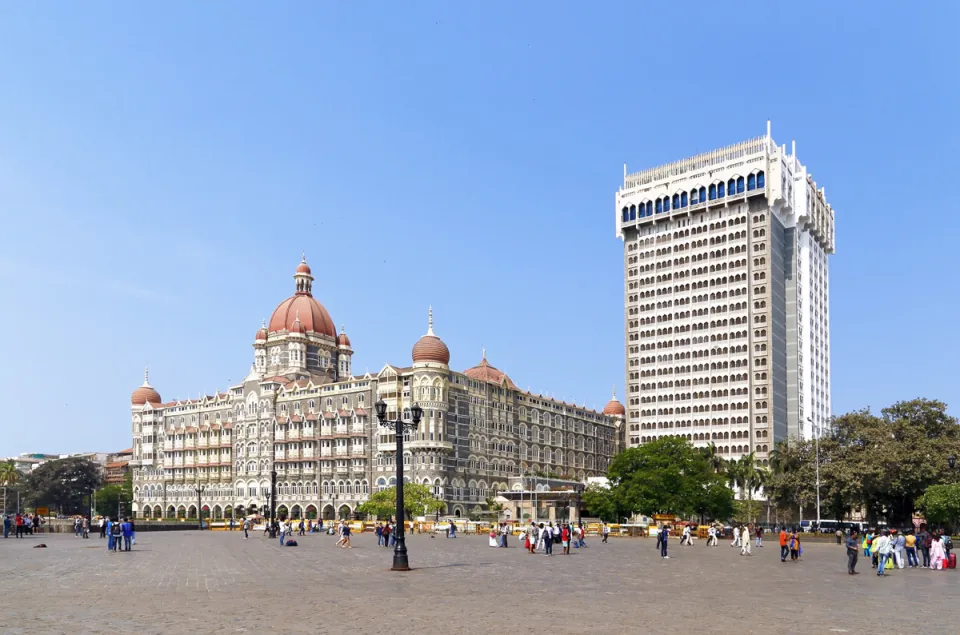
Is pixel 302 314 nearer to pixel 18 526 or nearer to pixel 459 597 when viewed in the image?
pixel 18 526

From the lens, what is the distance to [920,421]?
7788cm

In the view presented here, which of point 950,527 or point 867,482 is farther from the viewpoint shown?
point 867,482

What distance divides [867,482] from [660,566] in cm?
4398

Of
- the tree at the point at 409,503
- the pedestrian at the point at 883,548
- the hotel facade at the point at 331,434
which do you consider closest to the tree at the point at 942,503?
the pedestrian at the point at 883,548

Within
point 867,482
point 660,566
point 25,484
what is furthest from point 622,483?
point 25,484

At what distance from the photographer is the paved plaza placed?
17141 millimetres

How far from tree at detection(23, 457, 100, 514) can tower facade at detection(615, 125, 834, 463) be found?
93.8 meters

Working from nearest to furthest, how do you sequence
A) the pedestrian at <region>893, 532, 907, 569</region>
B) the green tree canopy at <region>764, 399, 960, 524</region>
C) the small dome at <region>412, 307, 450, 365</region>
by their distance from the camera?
the pedestrian at <region>893, 532, 907, 569</region> < the green tree canopy at <region>764, 399, 960, 524</region> < the small dome at <region>412, 307, 450, 365</region>

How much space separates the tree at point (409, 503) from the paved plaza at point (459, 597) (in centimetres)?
5769

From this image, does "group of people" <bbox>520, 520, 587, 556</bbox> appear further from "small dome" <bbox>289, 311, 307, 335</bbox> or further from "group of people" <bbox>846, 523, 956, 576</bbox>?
"small dome" <bbox>289, 311, 307, 335</bbox>

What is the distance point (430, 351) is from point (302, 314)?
1137 inches

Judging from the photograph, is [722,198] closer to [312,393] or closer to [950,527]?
[312,393]

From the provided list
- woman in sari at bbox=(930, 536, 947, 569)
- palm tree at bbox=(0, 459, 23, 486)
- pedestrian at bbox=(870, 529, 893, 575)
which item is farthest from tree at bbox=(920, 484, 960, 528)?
palm tree at bbox=(0, 459, 23, 486)

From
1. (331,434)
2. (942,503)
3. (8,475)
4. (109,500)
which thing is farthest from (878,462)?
(8,475)
